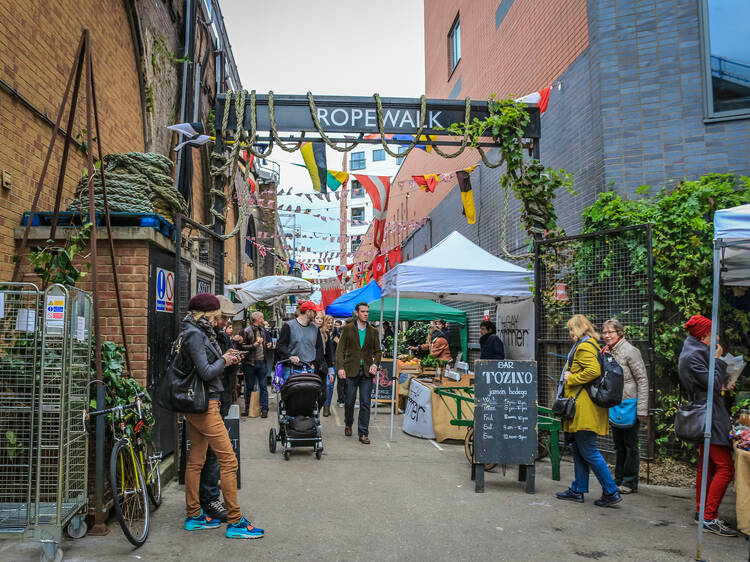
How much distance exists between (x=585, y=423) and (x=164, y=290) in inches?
175

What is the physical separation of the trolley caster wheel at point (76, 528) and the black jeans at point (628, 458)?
5.14 meters

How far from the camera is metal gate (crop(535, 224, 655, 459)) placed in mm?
7180

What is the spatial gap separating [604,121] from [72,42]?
686 centimetres

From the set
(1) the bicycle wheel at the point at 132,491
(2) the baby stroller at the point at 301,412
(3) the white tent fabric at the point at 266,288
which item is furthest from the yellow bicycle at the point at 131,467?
(3) the white tent fabric at the point at 266,288

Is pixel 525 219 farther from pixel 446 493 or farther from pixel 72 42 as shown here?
pixel 72 42

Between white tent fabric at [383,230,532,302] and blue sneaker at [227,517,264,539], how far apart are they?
498 cm

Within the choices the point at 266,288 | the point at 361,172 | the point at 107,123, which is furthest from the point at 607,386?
the point at 361,172

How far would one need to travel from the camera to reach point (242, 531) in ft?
15.4

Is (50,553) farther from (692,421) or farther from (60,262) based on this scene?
(692,421)

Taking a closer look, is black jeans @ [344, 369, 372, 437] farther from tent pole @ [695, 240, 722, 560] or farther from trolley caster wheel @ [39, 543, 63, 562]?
trolley caster wheel @ [39, 543, 63, 562]

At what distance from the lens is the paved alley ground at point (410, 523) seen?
4.46m

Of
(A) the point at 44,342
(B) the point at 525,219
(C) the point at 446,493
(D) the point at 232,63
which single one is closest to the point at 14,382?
(A) the point at 44,342

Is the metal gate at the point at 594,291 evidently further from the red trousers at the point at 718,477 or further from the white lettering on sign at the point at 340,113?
the white lettering on sign at the point at 340,113

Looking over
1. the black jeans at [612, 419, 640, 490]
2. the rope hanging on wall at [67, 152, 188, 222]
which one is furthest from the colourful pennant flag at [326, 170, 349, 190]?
the black jeans at [612, 419, 640, 490]
